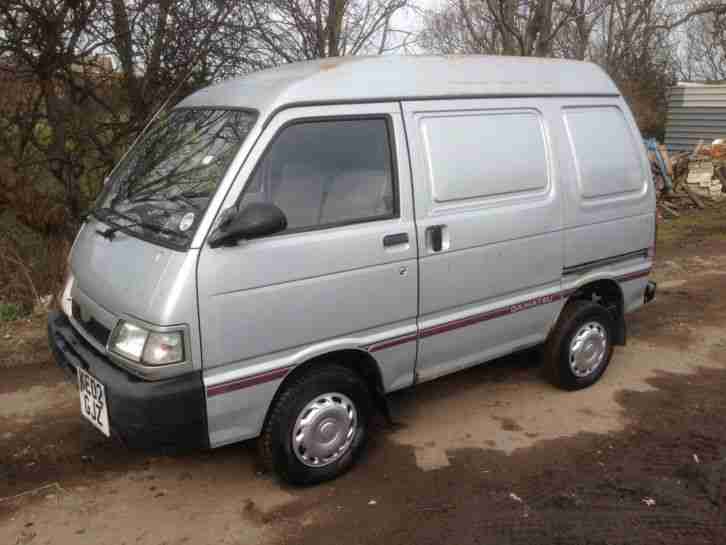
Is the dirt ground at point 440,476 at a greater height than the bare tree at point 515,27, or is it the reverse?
the bare tree at point 515,27

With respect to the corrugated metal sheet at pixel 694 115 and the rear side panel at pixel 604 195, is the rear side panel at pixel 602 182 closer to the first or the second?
the rear side panel at pixel 604 195

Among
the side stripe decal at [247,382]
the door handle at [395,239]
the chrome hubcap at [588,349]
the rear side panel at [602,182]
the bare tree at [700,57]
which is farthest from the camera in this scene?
the bare tree at [700,57]

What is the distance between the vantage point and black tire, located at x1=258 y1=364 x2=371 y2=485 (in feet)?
10.6

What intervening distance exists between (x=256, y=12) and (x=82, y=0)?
2.25m

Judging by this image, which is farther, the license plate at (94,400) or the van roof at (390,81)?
the van roof at (390,81)

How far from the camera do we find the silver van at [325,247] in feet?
9.52

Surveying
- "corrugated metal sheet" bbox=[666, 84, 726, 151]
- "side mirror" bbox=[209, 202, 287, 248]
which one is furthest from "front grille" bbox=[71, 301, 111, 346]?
"corrugated metal sheet" bbox=[666, 84, 726, 151]

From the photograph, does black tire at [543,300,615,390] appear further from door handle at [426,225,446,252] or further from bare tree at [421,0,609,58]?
bare tree at [421,0,609,58]

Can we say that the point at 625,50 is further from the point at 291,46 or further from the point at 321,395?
the point at 321,395

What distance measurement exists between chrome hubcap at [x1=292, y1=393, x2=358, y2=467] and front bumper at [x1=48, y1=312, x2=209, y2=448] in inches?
20.5

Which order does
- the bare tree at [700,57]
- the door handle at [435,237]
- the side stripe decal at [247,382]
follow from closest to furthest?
the side stripe decal at [247,382] → the door handle at [435,237] → the bare tree at [700,57]

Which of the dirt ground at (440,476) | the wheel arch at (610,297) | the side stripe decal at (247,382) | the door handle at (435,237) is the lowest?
the dirt ground at (440,476)

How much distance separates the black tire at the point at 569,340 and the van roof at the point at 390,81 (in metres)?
1.45

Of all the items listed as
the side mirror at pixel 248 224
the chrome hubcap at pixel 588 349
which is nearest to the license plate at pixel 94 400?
the side mirror at pixel 248 224
